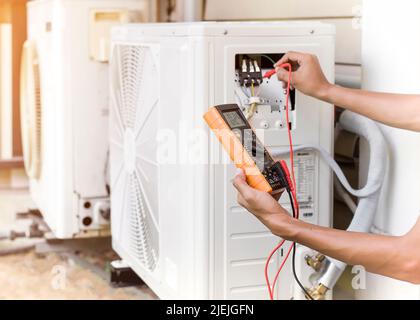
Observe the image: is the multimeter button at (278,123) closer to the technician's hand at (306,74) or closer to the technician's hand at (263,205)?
the technician's hand at (306,74)

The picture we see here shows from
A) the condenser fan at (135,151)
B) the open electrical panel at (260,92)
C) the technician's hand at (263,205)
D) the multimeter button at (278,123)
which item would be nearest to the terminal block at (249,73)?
the open electrical panel at (260,92)

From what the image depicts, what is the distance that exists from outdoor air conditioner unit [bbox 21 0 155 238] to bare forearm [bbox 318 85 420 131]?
1166 mm

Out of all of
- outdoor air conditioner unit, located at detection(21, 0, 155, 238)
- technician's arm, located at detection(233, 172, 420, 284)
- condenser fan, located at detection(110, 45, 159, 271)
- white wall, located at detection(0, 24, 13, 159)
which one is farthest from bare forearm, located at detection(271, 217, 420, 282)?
white wall, located at detection(0, 24, 13, 159)

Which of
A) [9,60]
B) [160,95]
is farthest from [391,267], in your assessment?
[9,60]

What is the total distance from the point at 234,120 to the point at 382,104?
0.35 m

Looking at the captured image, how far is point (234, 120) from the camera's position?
1798 mm

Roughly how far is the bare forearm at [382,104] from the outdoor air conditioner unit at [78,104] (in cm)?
117

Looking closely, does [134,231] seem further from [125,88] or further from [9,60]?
[9,60]

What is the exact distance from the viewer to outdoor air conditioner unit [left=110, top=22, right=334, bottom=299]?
197 centimetres

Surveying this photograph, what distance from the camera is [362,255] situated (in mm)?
1571

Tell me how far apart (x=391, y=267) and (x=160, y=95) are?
87 cm

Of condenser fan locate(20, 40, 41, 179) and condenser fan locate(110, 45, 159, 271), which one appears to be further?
condenser fan locate(20, 40, 41, 179)

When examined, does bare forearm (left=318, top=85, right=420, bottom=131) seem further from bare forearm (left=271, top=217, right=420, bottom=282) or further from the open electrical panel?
bare forearm (left=271, top=217, right=420, bottom=282)

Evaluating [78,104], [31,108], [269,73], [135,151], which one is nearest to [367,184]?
[269,73]
